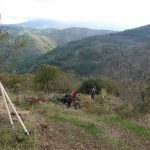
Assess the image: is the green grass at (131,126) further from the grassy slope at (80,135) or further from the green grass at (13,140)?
the green grass at (13,140)

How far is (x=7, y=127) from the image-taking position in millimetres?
9734

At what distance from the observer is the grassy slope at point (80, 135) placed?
909 cm

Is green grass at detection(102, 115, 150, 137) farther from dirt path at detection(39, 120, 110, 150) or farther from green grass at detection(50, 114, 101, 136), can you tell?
dirt path at detection(39, 120, 110, 150)

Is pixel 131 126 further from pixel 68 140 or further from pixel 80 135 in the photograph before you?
pixel 68 140

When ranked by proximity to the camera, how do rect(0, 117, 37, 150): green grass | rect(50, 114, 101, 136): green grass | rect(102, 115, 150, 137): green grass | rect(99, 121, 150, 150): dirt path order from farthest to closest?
rect(102, 115, 150, 137): green grass
rect(50, 114, 101, 136): green grass
rect(99, 121, 150, 150): dirt path
rect(0, 117, 37, 150): green grass

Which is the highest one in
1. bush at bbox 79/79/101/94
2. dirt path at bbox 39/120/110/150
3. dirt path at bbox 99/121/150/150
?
dirt path at bbox 39/120/110/150

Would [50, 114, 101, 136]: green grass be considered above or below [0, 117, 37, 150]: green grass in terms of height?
below

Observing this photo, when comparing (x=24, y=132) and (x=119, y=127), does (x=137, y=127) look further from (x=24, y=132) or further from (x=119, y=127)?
(x=24, y=132)

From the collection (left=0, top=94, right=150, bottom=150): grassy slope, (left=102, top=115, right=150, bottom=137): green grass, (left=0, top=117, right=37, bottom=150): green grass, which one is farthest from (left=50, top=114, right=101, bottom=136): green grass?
(left=0, top=117, right=37, bottom=150): green grass

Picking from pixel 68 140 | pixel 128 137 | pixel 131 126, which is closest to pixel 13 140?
pixel 68 140

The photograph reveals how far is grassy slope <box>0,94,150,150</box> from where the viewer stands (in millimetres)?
9094

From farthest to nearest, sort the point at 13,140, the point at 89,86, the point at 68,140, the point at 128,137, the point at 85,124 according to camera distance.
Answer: the point at 89,86
the point at 85,124
the point at 128,137
the point at 68,140
the point at 13,140

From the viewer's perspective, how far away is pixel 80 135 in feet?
38.3

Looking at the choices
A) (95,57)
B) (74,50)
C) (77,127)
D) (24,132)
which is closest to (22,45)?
(77,127)
